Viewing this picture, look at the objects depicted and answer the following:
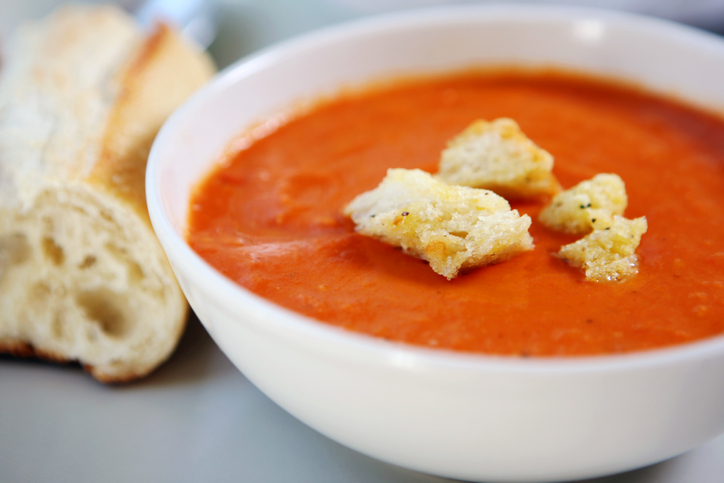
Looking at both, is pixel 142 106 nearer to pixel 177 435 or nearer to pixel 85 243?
pixel 85 243

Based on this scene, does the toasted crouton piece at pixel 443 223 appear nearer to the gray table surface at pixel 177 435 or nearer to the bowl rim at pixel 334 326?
the bowl rim at pixel 334 326

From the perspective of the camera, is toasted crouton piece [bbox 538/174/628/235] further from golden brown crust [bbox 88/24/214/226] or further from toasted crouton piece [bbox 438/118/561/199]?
golden brown crust [bbox 88/24/214/226]

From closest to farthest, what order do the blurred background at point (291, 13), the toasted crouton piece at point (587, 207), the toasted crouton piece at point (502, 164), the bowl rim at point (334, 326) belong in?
the bowl rim at point (334, 326) < the toasted crouton piece at point (587, 207) < the toasted crouton piece at point (502, 164) < the blurred background at point (291, 13)

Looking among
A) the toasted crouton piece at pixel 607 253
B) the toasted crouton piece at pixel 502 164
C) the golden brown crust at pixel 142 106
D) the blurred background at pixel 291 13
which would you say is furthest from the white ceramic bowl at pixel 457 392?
the blurred background at pixel 291 13

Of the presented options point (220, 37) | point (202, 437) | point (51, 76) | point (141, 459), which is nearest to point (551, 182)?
point (202, 437)

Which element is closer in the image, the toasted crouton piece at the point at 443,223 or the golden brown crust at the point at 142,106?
the toasted crouton piece at the point at 443,223

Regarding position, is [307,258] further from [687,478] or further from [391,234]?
[687,478]

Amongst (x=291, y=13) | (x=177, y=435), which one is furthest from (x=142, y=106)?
(x=291, y=13)
